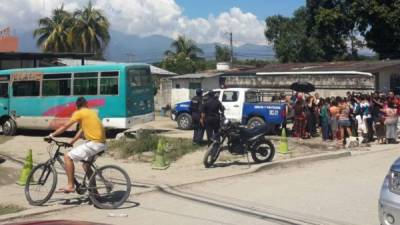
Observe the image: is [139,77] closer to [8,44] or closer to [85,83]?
[85,83]

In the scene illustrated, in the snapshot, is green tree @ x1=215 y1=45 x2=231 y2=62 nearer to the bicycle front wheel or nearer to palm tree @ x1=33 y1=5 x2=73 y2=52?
palm tree @ x1=33 y1=5 x2=73 y2=52

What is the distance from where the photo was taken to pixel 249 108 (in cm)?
2145

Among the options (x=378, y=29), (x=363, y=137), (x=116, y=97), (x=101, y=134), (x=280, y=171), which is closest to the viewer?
(x=101, y=134)

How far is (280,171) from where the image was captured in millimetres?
12867

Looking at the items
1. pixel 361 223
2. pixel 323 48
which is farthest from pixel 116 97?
Result: pixel 323 48

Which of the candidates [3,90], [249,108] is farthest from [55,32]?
[249,108]

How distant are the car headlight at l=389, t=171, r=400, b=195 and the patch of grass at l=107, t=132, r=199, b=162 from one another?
31.8ft

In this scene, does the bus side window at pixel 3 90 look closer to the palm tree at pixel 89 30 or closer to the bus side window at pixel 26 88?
the bus side window at pixel 26 88

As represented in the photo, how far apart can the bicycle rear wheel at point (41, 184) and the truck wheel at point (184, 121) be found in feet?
49.3

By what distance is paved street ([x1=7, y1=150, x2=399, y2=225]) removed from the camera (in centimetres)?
821

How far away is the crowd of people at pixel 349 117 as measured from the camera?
18.7m

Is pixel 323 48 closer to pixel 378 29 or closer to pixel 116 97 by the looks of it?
pixel 378 29

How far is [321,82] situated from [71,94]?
499 inches

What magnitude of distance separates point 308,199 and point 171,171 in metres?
4.70
